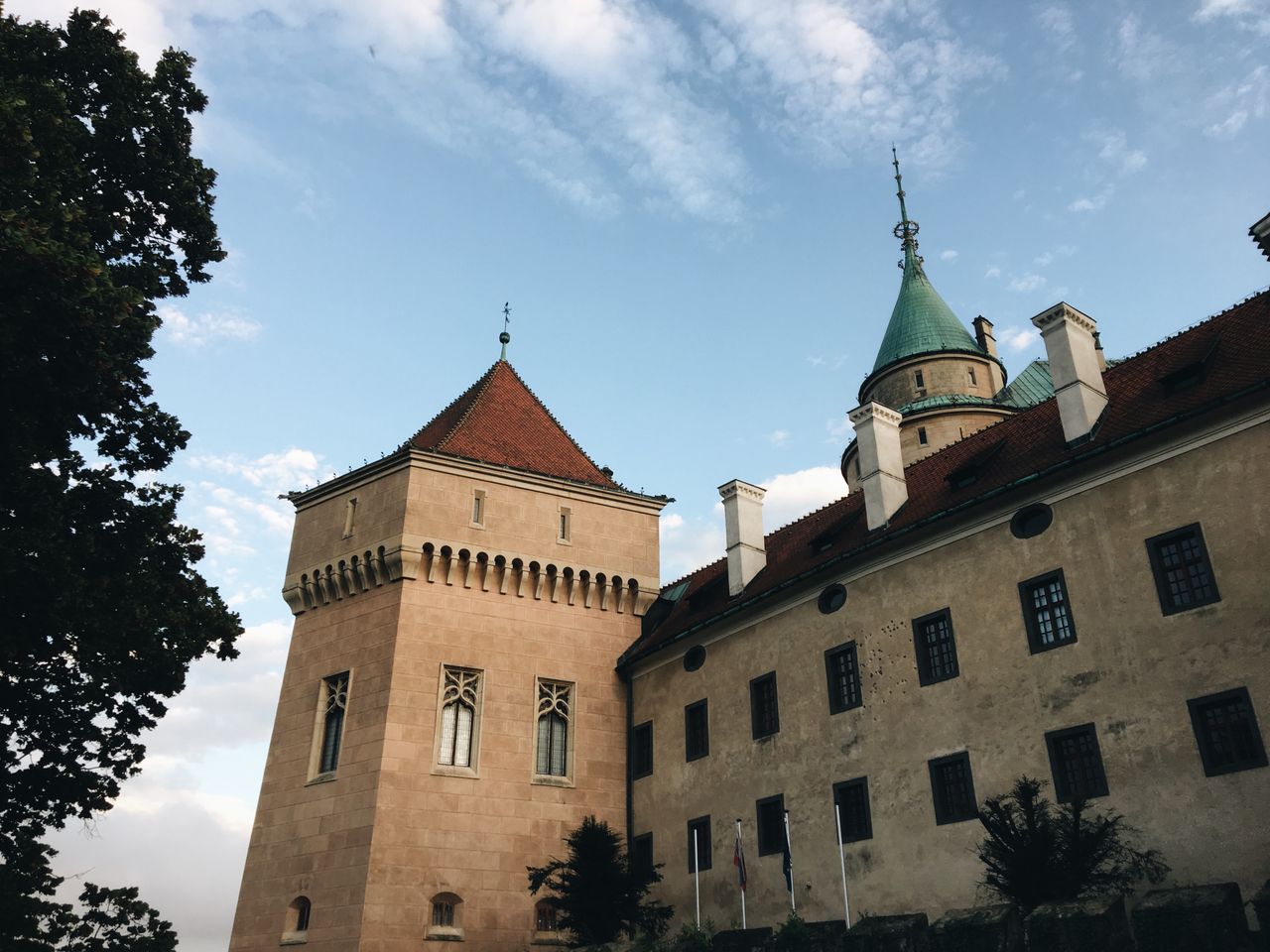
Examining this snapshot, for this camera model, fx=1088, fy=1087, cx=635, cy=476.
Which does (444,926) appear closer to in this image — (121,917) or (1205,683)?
(121,917)

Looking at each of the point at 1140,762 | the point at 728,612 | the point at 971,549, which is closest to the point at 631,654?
the point at 728,612

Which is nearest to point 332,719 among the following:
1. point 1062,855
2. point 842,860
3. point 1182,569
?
point 842,860

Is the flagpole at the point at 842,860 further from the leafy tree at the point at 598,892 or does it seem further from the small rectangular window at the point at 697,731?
the small rectangular window at the point at 697,731

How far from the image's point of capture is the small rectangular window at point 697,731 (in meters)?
27.2

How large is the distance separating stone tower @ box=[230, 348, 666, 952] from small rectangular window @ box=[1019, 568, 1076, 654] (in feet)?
43.3

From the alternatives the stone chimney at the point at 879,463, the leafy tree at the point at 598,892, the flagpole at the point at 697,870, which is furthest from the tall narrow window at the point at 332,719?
the stone chimney at the point at 879,463

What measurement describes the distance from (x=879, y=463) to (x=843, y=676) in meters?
5.15

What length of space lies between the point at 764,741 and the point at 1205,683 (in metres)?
10.3

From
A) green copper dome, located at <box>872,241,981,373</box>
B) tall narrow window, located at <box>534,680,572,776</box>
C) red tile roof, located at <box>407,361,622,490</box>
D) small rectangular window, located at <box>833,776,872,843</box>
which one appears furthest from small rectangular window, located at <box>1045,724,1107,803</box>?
green copper dome, located at <box>872,241,981,373</box>

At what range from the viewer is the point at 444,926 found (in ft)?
83.6

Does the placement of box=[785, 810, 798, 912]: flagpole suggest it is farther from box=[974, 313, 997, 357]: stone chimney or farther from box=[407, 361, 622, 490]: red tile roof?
box=[974, 313, 997, 357]: stone chimney

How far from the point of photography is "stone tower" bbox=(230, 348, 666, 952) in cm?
2578

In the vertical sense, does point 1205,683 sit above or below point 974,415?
below

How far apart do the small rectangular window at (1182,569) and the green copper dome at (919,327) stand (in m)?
25.0
